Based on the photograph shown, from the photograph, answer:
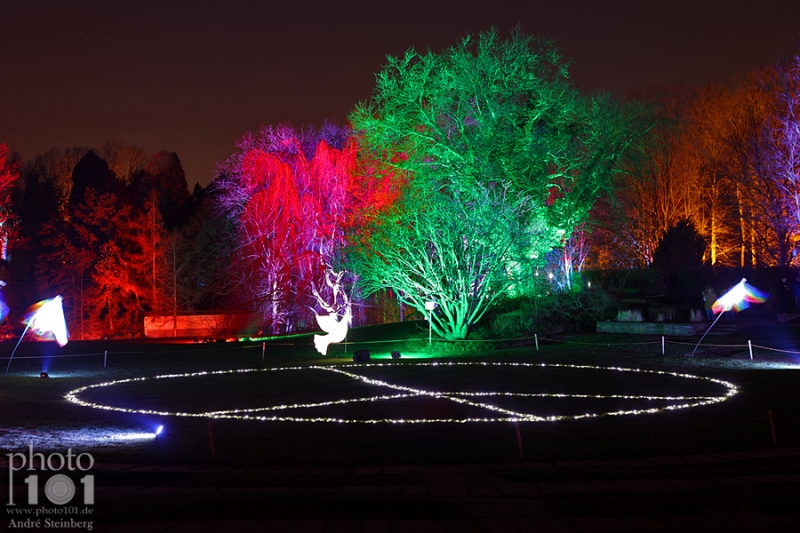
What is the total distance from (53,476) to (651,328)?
23.9 m

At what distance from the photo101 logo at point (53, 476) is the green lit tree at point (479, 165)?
20.4 m

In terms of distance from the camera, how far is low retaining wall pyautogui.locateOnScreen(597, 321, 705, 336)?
84.6 feet

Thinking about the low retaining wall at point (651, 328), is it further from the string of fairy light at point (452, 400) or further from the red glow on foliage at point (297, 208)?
the red glow on foliage at point (297, 208)

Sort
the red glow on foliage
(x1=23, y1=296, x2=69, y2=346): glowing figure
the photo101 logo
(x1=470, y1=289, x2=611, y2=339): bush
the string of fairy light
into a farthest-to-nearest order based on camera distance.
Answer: the red glow on foliage
(x1=470, y1=289, x2=611, y2=339): bush
(x1=23, y1=296, x2=69, y2=346): glowing figure
the string of fairy light
the photo101 logo

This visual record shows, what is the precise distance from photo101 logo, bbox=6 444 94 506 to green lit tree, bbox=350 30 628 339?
2039 cm

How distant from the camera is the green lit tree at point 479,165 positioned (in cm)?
2825

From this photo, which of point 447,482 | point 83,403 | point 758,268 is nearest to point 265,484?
point 447,482

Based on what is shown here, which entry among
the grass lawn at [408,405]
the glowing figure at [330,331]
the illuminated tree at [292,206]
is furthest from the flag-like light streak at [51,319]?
the illuminated tree at [292,206]

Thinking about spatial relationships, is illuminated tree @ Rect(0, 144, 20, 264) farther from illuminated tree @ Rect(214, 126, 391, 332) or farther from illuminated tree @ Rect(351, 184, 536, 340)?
illuminated tree @ Rect(351, 184, 536, 340)

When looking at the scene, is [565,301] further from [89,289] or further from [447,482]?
[89,289]

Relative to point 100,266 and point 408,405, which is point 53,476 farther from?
point 100,266

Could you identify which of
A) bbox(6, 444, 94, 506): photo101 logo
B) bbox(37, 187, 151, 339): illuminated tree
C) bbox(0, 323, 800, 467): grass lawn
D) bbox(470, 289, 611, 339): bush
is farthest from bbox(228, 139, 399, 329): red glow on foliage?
bbox(6, 444, 94, 506): photo101 logo

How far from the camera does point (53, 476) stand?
285 inches

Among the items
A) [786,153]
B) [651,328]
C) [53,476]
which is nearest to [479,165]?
[651,328]
